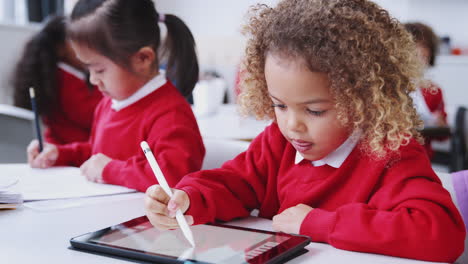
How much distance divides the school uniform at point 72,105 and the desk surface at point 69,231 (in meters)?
1.36

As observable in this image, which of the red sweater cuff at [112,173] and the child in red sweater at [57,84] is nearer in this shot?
the red sweater cuff at [112,173]

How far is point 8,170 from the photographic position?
1.38m

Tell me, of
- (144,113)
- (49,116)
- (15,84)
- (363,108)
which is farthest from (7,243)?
(15,84)

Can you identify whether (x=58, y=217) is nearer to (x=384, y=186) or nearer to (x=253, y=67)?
(x=253, y=67)

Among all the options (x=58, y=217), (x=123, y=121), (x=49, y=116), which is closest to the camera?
(x=58, y=217)

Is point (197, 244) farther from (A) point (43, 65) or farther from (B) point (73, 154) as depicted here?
(A) point (43, 65)

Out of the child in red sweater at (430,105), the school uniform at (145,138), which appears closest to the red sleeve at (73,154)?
the school uniform at (145,138)

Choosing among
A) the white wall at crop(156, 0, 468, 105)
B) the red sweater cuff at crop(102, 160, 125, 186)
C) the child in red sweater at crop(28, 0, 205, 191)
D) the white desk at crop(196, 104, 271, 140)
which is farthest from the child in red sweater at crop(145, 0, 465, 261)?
the white wall at crop(156, 0, 468, 105)

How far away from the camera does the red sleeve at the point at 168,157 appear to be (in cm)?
123

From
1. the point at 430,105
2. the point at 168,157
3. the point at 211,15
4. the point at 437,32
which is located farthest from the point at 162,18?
the point at 211,15

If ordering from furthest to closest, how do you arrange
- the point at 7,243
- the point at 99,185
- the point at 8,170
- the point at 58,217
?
the point at 8,170 < the point at 99,185 < the point at 58,217 < the point at 7,243

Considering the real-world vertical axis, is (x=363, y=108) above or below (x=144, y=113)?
above

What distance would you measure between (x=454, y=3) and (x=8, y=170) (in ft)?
15.8

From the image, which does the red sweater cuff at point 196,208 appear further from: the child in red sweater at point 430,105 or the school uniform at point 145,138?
the child in red sweater at point 430,105
